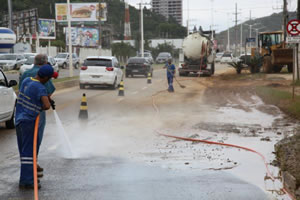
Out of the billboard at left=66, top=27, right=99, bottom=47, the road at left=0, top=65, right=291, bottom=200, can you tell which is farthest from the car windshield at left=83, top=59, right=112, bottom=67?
the billboard at left=66, top=27, right=99, bottom=47

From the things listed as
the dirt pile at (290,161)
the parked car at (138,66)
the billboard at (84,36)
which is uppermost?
the billboard at (84,36)

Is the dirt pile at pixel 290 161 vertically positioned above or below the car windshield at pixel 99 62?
below

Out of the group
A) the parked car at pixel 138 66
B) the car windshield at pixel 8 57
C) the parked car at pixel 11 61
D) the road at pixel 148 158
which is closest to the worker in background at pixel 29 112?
the road at pixel 148 158

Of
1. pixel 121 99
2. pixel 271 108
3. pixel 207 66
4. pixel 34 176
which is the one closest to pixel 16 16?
pixel 207 66

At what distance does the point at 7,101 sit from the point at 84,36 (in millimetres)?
79556

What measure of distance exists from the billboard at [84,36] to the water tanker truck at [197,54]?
171ft

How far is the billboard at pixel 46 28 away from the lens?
260 ft

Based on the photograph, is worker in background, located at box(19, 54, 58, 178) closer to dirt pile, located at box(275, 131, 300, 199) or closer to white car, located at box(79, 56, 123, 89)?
dirt pile, located at box(275, 131, 300, 199)

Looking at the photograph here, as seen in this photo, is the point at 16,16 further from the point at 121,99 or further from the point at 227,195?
the point at 227,195

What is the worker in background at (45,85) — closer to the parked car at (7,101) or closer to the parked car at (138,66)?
the parked car at (7,101)

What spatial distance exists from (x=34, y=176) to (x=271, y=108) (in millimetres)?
12322

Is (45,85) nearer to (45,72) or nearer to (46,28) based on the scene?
(45,72)

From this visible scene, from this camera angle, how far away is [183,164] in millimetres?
8141

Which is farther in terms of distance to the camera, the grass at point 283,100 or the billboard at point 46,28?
the billboard at point 46,28
